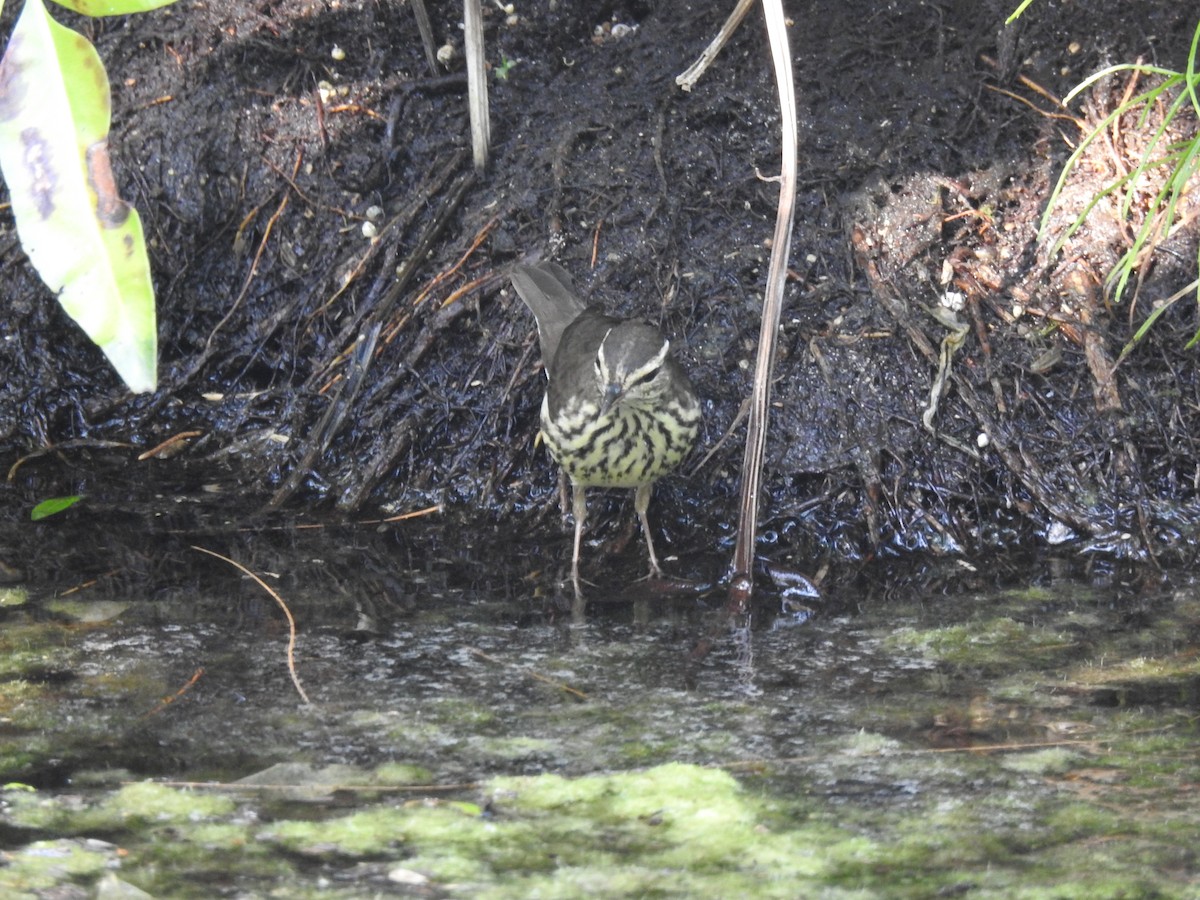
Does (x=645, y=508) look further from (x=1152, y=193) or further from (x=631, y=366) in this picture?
(x=1152, y=193)

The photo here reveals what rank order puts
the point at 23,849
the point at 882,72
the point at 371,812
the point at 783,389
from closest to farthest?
the point at 23,849, the point at 371,812, the point at 783,389, the point at 882,72

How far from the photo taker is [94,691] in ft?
10.3

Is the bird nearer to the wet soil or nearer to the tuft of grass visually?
the wet soil

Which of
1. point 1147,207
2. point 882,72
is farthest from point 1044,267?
point 882,72

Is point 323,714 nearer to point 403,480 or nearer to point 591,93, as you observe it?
point 403,480

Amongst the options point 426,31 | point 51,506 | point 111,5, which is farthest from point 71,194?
point 426,31

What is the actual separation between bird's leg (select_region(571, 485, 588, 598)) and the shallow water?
156mm

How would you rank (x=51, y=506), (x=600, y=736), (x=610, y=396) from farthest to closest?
(x=51, y=506), (x=610, y=396), (x=600, y=736)

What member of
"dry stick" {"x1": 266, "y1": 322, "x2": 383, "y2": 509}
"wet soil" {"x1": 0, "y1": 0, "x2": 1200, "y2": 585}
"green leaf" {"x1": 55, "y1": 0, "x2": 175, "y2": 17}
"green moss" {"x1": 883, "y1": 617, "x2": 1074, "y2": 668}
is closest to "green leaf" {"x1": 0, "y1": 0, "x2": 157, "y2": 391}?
"green leaf" {"x1": 55, "y1": 0, "x2": 175, "y2": 17}

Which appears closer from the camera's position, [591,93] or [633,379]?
[633,379]

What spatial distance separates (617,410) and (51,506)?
2.00 meters

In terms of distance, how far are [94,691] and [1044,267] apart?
347 cm

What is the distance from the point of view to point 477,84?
490cm

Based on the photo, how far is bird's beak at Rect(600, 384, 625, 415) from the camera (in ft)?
12.7
